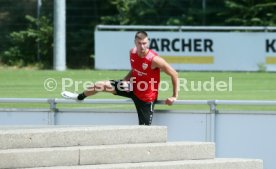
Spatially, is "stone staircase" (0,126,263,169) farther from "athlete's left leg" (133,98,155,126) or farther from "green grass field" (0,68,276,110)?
"green grass field" (0,68,276,110)

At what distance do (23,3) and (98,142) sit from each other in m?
24.7

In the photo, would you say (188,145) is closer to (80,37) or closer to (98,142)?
(98,142)

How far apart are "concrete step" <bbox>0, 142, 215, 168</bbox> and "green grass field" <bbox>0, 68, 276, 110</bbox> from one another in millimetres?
5746

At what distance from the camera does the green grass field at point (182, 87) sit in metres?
20.3

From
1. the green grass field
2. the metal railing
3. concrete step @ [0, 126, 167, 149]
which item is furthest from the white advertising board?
concrete step @ [0, 126, 167, 149]

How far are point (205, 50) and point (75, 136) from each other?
17.9 m

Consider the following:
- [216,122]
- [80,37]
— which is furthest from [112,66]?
[216,122]

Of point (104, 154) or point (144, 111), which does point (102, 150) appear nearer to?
point (104, 154)

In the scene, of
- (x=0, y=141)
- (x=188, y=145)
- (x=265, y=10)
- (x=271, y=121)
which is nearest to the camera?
(x=0, y=141)

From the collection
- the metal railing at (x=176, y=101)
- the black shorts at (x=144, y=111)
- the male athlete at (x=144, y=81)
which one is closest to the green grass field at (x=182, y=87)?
the metal railing at (x=176, y=101)

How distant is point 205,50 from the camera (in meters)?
29.0

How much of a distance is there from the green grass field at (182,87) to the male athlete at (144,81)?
11.8 ft

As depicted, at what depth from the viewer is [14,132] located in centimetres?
1106

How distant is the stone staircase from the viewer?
10848mm
